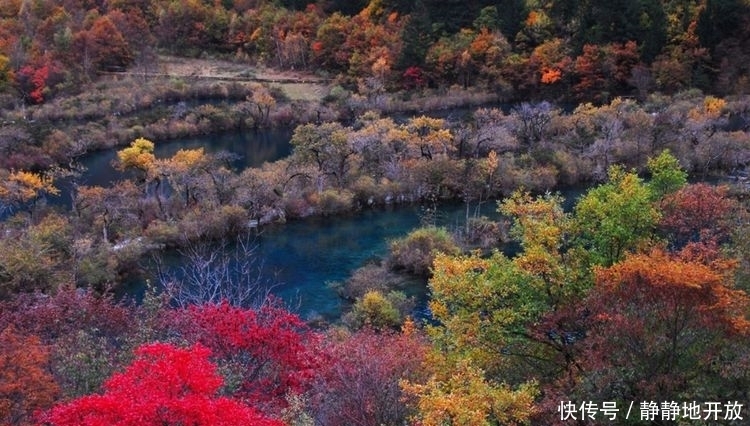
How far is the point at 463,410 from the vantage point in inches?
485

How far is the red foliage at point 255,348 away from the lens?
16844 mm

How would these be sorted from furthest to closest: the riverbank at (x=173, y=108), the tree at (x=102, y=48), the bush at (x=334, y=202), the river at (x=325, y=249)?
the tree at (x=102, y=48) < the riverbank at (x=173, y=108) < the bush at (x=334, y=202) < the river at (x=325, y=249)

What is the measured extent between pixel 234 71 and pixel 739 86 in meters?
49.7

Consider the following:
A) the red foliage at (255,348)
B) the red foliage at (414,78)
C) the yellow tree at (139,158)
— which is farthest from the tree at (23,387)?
the red foliage at (414,78)

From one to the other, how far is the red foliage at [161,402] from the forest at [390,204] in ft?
0.18

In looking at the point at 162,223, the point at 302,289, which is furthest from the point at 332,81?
the point at 302,289

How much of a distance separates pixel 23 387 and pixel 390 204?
2919 cm

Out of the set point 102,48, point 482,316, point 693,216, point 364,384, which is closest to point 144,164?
point 482,316

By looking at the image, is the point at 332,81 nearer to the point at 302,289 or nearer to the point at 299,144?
the point at 299,144

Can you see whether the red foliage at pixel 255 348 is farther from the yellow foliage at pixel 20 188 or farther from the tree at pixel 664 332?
the yellow foliage at pixel 20 188

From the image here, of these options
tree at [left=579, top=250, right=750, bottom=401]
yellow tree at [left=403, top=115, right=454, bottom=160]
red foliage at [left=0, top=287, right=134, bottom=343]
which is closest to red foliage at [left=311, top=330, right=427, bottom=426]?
tree at [left=579, top=250, right=750, bottom=401]

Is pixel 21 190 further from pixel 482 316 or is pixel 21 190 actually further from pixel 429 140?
pixel 482 316

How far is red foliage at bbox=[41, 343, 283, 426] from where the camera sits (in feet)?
37.5

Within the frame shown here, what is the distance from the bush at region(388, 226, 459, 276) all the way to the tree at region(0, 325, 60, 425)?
19.3m
